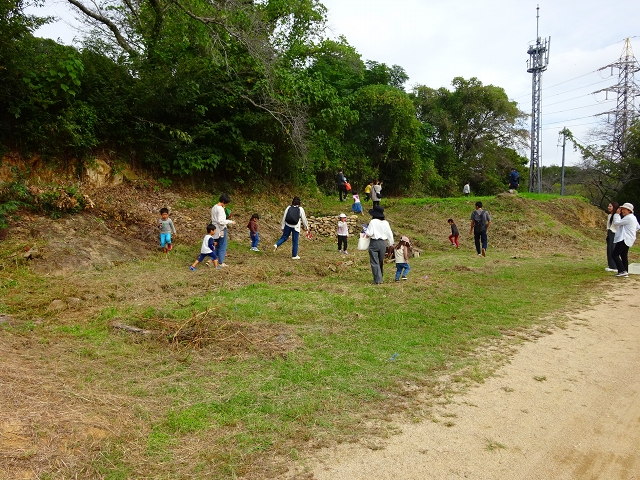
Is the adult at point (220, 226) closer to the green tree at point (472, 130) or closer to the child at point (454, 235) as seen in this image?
the child at point (454, 235)

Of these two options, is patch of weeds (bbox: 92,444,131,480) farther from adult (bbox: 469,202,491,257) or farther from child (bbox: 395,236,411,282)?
adult (bbox: 469,202,491,257)

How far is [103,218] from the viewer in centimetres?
1198

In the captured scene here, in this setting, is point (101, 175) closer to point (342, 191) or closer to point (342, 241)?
point (342, 241)

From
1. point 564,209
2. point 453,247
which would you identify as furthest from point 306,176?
point 564,209

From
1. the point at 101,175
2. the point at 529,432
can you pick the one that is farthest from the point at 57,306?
the point at 101,175

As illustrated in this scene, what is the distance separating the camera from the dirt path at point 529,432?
11.0 ft

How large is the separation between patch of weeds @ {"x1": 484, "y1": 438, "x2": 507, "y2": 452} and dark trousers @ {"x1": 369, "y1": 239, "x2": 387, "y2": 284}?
572 cm

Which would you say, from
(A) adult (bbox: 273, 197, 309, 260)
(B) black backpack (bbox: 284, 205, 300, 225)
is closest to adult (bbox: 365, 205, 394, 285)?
(A) adult (bbox: 273, 197, 309, 260)

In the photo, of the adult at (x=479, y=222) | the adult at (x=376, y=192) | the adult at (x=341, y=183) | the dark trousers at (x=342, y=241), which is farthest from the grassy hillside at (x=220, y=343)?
the adult at (x=341, y=183)

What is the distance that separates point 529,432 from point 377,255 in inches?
225

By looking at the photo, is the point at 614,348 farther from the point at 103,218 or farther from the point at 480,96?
the point at 480,96

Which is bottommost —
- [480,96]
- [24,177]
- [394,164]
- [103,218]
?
[103,218]

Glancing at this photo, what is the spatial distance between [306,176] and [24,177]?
36.6 feet

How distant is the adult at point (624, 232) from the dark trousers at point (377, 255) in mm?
5435
